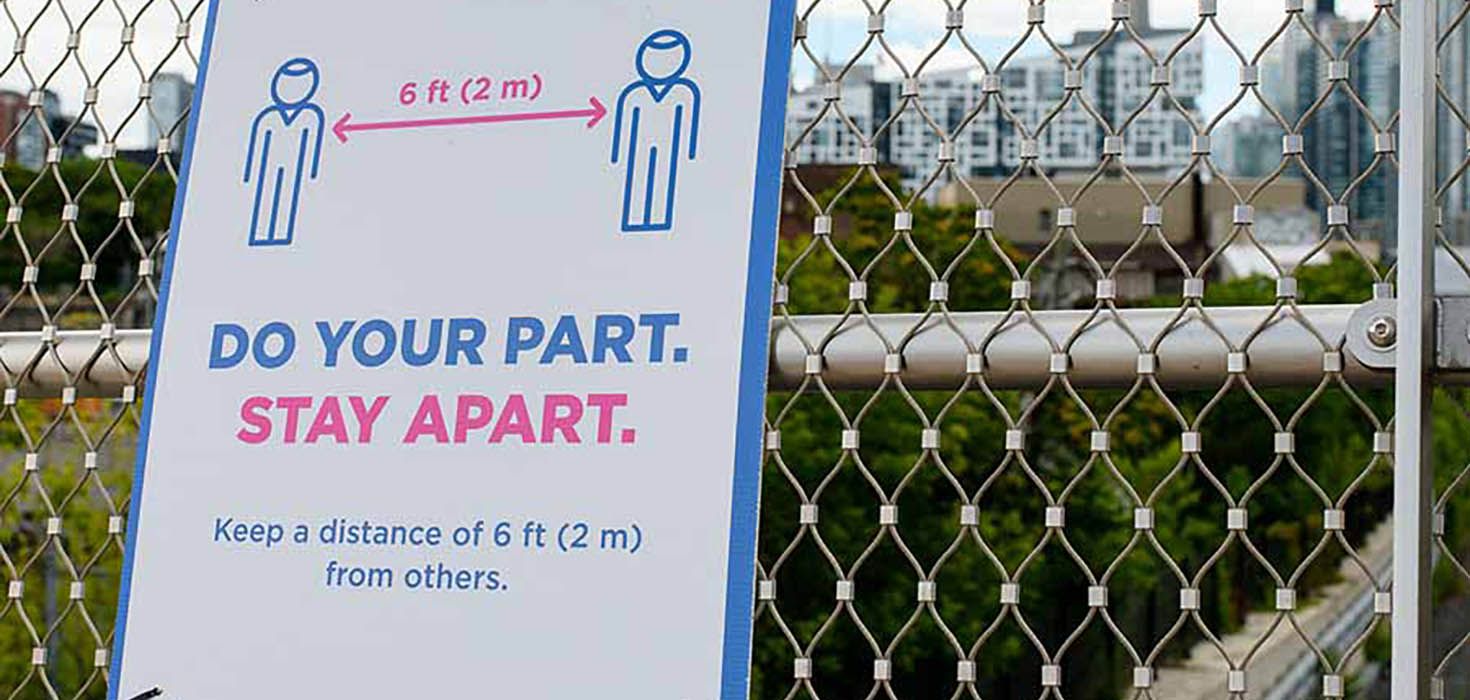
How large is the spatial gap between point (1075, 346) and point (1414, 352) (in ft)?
0.76

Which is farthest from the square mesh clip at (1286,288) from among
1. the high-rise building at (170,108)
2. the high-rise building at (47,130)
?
the high-rise building at (47,130)

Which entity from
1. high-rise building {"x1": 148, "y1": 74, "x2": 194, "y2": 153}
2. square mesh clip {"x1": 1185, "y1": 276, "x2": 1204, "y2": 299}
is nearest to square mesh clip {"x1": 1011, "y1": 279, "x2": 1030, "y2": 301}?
square mesh clip {"x1": 1185, "y1": 276, "x2": 1204, "y2": 299}

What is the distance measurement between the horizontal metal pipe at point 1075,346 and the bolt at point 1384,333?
0.02 meters

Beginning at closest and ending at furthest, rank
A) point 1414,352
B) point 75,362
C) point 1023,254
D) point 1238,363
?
point 1414,352 < point 1238,363 < point 75,362 < point 1023,254

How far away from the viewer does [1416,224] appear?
972mm

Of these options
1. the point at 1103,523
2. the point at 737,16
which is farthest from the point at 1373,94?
the point at 1103,523

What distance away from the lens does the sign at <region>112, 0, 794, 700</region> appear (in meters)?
1.12

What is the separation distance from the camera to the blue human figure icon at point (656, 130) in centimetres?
117

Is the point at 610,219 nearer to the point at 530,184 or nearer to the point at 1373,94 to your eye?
the point at 530,184

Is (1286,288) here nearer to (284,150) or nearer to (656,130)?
(656,130)

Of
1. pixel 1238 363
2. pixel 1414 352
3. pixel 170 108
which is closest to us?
pixel 1414 352

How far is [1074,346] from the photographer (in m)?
1.14

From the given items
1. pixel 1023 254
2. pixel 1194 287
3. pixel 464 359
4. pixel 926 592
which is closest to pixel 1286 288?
pixel 1194 287

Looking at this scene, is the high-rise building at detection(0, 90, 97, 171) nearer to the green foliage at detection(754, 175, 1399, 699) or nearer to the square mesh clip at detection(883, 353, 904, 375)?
the square mesh clip at detection(883, 353, 904, 375)
